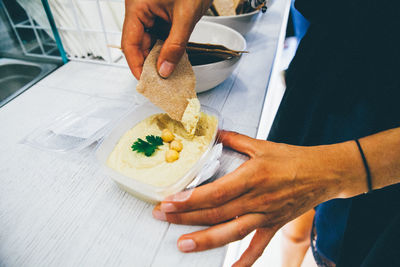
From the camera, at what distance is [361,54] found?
2.43 feet

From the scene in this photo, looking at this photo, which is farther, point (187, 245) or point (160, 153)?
point (160, 153)

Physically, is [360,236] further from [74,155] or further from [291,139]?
[74,155]

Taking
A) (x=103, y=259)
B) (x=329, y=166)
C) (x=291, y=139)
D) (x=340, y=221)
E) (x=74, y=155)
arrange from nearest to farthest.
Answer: (x=103, y=259), (x=329, y=166), (x=74, y=155), (x=340, y=221), (x=291, y=139)

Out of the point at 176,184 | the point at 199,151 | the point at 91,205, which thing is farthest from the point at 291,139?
the point at 91,205

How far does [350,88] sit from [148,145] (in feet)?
2.23

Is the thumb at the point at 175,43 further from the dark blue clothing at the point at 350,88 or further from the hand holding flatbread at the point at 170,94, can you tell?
the dark blue clothing at the point at 350,88

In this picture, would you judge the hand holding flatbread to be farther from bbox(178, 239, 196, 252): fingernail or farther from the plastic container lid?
bbox(178, 239, 196, 252): fingernail

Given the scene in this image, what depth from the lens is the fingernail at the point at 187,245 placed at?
1.56 ft

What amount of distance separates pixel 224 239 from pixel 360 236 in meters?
0.55

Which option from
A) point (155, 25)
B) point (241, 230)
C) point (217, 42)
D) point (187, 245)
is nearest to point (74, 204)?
point (187, 245)

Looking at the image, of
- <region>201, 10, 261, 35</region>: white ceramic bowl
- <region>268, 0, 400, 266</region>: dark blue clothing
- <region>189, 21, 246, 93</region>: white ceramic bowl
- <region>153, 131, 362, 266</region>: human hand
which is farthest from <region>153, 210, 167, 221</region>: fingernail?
<region>201, 10, 261, 35</region>: white ceramic bowl

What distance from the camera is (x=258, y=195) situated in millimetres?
521

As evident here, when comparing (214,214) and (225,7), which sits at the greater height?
(225,7)

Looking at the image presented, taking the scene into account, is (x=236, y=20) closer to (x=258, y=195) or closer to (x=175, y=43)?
(x=175, y=43)
